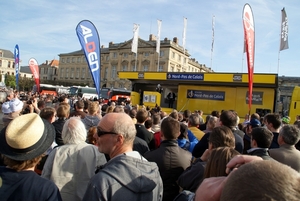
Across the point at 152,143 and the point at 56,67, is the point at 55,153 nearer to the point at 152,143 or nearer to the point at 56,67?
the point at 152,143

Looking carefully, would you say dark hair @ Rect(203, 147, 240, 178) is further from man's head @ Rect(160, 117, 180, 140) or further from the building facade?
the building facade

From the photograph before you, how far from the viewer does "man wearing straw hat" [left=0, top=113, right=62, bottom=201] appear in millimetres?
1761

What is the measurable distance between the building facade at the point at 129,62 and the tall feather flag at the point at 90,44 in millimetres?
53518

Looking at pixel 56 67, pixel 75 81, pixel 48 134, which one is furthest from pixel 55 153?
pixel 56 67

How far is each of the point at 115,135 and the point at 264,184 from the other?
5.26 feet

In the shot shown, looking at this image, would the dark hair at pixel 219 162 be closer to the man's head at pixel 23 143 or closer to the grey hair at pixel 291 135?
the man's head at pixel 23 143

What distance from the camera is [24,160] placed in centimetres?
189

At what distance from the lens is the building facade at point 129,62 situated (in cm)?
6856

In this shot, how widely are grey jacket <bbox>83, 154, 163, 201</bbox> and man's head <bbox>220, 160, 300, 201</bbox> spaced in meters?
1.16

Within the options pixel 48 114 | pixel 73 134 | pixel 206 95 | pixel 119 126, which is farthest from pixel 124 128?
pixel 206 95

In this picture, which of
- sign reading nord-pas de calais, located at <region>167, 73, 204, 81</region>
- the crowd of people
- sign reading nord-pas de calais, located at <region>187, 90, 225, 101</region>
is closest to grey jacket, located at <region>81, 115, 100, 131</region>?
the crowd of people

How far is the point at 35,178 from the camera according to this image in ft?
6.04

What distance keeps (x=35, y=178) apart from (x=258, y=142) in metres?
2.95

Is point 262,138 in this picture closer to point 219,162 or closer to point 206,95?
point 219,162
